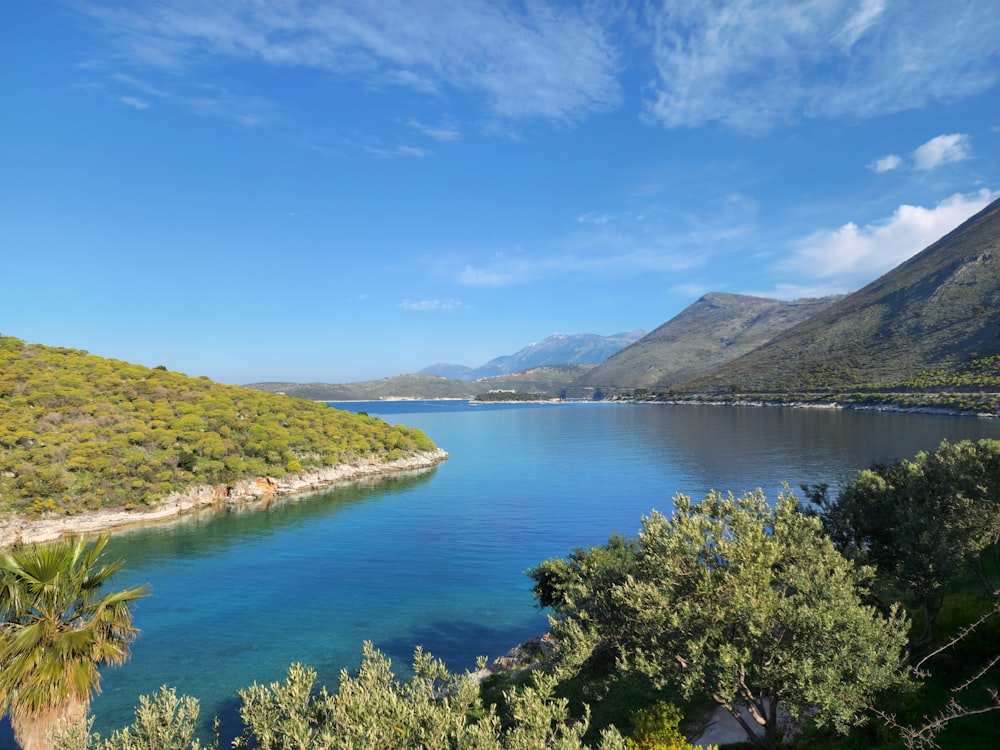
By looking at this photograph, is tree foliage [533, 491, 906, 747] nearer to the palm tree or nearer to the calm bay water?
the palm tree

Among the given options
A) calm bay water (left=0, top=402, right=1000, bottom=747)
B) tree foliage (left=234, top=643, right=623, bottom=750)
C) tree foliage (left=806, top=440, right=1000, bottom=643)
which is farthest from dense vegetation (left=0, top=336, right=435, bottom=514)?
tree foliage (left=806, top=440, right=1000, bottom=643)

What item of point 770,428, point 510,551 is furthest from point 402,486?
point 770,428

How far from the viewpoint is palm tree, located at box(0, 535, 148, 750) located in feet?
44.7

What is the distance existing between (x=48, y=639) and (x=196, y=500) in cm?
6967

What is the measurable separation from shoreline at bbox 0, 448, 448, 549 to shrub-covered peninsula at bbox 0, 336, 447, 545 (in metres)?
0.23

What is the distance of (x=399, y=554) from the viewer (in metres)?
53.9

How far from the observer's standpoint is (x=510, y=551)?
5400 cm

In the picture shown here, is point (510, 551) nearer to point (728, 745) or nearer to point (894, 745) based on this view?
point (728, 745)

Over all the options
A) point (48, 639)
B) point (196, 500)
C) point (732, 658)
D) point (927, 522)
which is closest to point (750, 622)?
point (732, 658)

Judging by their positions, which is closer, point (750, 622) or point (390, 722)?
point (390, 722)

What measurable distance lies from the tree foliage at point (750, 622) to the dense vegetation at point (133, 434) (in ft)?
240

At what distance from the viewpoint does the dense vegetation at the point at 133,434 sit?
64125mm

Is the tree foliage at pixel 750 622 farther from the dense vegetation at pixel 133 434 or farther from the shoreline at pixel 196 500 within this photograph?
the dense vegetation at pixel 133 434

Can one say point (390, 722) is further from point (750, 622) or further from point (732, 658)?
point (750, 622)
